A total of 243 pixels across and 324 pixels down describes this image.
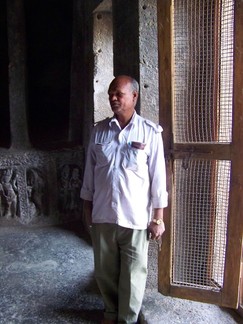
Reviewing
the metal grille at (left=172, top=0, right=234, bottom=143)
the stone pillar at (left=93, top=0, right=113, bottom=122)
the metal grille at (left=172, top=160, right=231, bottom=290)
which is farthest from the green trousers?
the stone pillar at (left=93, top=0, right=113, bottom=122)

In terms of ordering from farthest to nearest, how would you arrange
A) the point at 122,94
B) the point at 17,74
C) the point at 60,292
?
the point at 17,74, the point at 60,292, the point at 122,94

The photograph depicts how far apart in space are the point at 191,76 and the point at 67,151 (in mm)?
2725

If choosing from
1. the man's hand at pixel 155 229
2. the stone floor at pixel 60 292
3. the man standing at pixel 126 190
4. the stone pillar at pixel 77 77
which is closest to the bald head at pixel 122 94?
the man standing at pixel 126 190

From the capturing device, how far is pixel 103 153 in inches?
83.7

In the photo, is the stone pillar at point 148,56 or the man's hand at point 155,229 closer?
the man's hand at point 155,229

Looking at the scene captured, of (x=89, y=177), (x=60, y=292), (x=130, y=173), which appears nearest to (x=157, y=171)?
(x=130, y=173)

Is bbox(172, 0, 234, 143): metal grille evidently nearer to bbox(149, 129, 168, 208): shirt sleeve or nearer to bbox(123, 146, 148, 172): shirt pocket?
bbox(149, 129, 168, 208): shirt sleeve

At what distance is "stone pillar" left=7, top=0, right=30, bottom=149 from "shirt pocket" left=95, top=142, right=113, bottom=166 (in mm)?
2775

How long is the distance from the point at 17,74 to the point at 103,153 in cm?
298

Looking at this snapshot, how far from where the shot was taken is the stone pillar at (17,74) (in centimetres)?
454

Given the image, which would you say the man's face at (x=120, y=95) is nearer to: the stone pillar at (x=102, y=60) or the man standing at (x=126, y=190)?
the man standing at (x=126, y=190)

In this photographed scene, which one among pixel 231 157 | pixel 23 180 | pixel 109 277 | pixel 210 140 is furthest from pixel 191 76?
pixel 23 180

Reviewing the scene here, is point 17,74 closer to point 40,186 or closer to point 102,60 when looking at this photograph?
point 102,60

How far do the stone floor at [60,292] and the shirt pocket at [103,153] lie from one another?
3.27 ft
